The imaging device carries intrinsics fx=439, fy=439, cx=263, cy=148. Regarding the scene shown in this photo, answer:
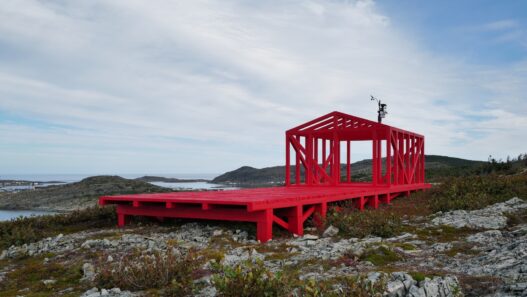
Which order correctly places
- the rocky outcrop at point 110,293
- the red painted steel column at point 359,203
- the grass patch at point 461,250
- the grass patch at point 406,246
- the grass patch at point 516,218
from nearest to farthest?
the rocky outcrop at point 110,293, the grass patch at point 461,250, the grass patch at point 406,246, the grass patch at point 516,218, the red painted steel column at point 359,203

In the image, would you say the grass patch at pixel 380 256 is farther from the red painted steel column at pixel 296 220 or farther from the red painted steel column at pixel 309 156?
the red painted steel column at pixel 309 156

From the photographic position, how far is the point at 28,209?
2797cm

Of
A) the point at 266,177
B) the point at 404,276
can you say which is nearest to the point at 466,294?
the point at 404,276

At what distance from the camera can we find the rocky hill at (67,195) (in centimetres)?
2703

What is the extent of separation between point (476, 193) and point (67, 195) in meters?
25.4

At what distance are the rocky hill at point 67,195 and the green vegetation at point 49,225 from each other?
1224 centimetres

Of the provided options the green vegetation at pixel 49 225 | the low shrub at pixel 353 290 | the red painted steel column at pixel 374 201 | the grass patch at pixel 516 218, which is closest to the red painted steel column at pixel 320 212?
the red painted steel column at pixel 374 201

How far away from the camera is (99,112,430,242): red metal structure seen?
10297mm

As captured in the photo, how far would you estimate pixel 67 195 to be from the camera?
98.0ft

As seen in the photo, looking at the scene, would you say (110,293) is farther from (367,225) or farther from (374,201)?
(374,201)

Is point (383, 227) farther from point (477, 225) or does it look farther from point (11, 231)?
point (11, 231)

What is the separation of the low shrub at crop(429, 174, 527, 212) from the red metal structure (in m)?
2.05

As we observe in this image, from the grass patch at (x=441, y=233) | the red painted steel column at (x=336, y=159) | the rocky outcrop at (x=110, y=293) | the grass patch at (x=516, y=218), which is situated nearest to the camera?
the rocky outcrop at (x=110, y=293)

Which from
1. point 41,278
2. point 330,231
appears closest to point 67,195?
point 330,231
